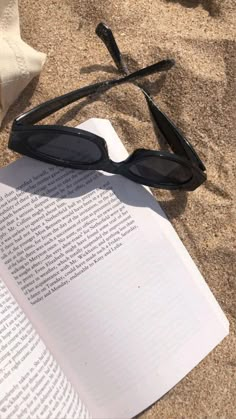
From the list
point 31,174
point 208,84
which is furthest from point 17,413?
point 208,84

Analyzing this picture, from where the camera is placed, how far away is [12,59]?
814mm

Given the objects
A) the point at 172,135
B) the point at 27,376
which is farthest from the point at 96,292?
the point at 172,135

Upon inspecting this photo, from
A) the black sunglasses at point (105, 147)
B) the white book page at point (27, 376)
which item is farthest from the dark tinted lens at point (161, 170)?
the white book page at point (27, 376)

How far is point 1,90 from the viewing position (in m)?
0.81

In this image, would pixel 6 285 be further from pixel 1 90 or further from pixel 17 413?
pixel 1 90

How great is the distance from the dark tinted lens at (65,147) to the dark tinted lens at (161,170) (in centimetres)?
7

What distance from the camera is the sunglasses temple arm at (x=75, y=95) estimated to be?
2.53ft

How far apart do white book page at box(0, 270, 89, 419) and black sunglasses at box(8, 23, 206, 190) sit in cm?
21

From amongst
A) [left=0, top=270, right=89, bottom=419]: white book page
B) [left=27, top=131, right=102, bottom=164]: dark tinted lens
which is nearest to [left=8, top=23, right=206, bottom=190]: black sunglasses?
[left=27, top=131, right=102, bottom=164]: dark tinted lens

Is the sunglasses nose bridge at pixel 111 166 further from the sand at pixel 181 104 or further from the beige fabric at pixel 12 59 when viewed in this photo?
the beige fabric at pixel 12 59

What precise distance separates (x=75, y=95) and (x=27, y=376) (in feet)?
1.36

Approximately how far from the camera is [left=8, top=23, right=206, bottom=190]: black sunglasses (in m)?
0.77

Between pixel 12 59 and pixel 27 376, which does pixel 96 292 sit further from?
pixel 12 59

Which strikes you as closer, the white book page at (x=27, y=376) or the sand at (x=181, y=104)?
the white book page at (x=27, y=376)
